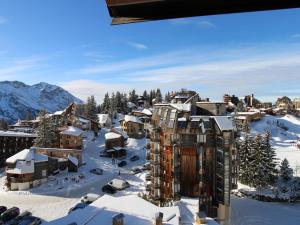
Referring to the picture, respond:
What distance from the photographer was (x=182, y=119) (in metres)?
47.8

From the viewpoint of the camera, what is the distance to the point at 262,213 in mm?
49500

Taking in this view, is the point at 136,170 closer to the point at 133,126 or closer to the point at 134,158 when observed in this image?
the point at 134,158

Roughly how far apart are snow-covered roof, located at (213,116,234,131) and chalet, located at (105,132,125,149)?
45.5 m

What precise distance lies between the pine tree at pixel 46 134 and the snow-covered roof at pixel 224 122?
46076 millimetres

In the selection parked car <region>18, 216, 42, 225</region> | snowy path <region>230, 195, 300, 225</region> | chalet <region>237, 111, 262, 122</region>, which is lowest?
snowy path <region>230, 195, 300, 225</region>

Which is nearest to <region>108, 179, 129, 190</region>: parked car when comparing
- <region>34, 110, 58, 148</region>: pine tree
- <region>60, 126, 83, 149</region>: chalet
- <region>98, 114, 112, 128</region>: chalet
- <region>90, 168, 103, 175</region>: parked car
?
<region>90, 168, 103, 175</region>: parked car

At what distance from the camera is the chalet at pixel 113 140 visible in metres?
88.8

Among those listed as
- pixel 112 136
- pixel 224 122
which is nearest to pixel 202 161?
pixel 224 122

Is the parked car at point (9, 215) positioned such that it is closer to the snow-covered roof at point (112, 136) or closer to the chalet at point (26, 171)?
the chalet at point (26, 171)

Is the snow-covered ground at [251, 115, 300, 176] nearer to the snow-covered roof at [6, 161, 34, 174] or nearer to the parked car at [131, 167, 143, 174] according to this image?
the parked car at [131, 167, 143, 174]

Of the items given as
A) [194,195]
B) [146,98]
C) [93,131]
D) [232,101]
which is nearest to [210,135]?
[194,195]

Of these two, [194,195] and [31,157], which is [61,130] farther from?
[194,195]

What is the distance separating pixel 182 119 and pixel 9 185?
33.7 meters

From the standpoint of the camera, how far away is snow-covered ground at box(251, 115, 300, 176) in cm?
8080
